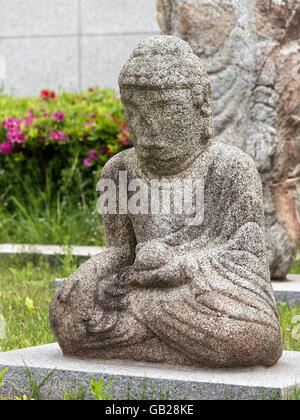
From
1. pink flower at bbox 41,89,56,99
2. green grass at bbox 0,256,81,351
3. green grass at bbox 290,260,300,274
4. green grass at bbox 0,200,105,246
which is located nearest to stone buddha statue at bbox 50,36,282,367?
green grass at bbox 0,256,81,351

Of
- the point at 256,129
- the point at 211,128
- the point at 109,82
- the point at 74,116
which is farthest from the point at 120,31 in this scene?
the point at 211,128

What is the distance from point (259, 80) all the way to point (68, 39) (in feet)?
16.5

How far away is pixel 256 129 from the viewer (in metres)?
6.82

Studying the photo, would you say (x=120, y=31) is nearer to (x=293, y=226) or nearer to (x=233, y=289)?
(x=293, y=226)

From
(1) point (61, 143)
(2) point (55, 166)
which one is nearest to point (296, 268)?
(1) point (61, 143)

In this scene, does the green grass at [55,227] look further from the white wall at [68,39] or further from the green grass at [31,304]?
the white wall at [68,39]

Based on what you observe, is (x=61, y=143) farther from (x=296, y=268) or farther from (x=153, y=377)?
(x=153, y=377)

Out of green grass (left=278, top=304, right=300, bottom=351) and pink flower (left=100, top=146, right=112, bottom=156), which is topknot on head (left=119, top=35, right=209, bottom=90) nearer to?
green grass (left=278, top=304, right=300, bottom=351)

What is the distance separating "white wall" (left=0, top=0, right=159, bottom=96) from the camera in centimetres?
1109

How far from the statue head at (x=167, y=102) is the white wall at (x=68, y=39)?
6.93 m

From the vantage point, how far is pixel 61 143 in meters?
9.20

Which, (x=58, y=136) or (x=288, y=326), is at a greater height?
(x=58, y=136)

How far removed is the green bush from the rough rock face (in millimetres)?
2239

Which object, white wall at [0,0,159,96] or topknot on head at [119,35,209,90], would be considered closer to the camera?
topknot on head at [119,35,209,90]
